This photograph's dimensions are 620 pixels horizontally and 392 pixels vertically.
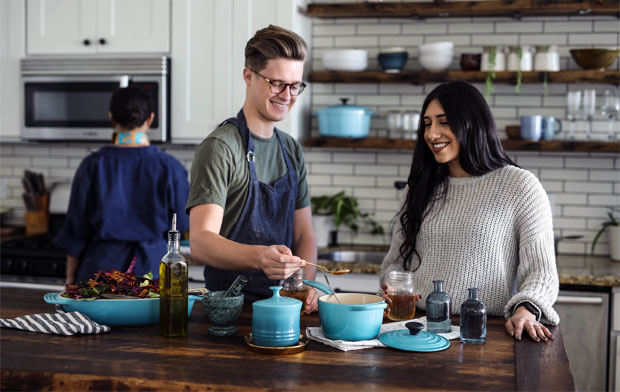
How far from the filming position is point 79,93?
14.8 feet

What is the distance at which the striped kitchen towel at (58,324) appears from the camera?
2.05 meters

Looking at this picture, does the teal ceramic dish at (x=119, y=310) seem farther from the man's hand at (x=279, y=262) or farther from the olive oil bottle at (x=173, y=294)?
the man's hand at (x=279, y=262)

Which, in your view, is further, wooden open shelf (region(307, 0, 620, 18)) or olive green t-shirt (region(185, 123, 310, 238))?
wooden open shelf (region(307, 0, 620, 18))

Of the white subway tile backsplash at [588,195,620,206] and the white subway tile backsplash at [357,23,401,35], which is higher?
the white subway tile backsplash at [357,23,401,35]

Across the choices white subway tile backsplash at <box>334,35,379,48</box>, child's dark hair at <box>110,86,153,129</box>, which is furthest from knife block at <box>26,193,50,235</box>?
white subway tile backsplash at <box>334,35,379,48</box>

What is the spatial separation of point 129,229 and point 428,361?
6.70 feet

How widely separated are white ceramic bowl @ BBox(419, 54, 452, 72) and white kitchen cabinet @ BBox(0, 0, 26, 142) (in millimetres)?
2631

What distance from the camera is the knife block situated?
193 inches

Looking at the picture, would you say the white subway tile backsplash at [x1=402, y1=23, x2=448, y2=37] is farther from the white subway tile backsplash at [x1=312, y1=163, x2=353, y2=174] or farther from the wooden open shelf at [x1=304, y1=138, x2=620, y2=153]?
the white subway tile backsplash at [x1=312, y1=163, x2=353, y2=174]

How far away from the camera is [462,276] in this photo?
8.17 ft

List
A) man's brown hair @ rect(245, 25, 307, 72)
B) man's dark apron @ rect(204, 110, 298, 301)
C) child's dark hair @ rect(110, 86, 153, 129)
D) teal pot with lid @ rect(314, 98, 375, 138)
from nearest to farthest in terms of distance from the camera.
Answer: man's brown hair @ rect(245, 25, 307, 72) → man's dark apron @ rect(204, 110, 298, 301) → child's dark hair @ rect(110, 86, 153, 129) → teal pot with lid @ rect(314, 98, 375, 138)

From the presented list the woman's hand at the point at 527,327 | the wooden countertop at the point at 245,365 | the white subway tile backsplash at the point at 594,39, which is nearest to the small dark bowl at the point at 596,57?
the white subway tile backsplash at the point at 594,39

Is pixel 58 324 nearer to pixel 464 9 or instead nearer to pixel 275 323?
pixel 275 323

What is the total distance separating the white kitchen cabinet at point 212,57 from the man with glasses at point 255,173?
1.53 meters
